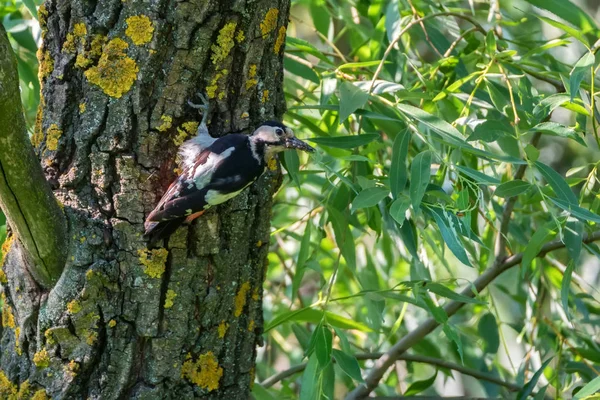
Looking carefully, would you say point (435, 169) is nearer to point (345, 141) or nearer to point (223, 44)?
point (345, 141)

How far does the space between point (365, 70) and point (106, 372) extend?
1213mm

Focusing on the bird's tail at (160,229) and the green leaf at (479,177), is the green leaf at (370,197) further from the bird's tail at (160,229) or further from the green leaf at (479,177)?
the bird's tail at (160,229)

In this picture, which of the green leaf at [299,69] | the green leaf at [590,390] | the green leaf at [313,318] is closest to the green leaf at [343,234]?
the green leaf at [313,318]

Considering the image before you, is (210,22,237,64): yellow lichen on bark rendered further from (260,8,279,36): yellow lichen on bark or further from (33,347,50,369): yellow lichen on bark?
(33,347,50,369): yellow lichen on bark

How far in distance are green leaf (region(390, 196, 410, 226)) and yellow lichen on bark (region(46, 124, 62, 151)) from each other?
71 centimetres

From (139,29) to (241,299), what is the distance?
0.62 meters

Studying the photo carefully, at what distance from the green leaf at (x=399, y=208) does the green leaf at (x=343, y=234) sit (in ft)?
1.20

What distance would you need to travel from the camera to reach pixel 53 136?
1.66 meters

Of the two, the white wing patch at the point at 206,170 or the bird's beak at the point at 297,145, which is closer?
the white wing patch at the point at 206,170

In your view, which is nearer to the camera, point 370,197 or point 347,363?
point 370,197

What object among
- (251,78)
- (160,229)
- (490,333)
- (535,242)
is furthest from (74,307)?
(490,333)

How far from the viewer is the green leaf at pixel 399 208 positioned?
1615 mm

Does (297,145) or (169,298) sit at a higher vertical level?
(297,145)

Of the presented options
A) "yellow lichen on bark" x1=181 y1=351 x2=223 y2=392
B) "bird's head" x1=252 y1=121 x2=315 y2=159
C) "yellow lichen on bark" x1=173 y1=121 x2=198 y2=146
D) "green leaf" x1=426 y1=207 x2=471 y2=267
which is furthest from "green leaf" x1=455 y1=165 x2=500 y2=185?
"yellow lichen on bark" x1=181 y1=351 x2=223 y2=392
